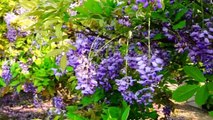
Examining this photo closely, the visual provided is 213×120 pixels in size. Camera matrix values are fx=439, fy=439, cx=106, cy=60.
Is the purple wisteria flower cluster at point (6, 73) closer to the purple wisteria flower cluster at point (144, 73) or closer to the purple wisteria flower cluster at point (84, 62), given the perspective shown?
the purple wisteria flower cluster at point (84, 62)

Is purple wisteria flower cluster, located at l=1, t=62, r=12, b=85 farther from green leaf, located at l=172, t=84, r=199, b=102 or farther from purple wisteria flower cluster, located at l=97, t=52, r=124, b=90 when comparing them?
green leaf, located at l=172, t=84, r=199, b=102

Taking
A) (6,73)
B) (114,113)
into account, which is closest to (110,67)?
(114,113)

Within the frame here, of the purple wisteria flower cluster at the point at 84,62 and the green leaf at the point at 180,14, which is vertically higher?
the green leaf at the point at 180,14

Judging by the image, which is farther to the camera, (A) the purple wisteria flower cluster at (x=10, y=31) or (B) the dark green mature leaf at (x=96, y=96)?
(A) the purple wisteria flower cluster at (x=10, y=31)

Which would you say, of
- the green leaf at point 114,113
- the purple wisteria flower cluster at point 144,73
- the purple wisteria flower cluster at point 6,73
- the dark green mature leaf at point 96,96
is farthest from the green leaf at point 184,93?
the purple wisteria flower cluster at point 6,73

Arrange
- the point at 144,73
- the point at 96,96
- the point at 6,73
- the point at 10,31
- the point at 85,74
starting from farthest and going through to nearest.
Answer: the point at 10,31
the point at 6,73
the point at 96,96
the point at 85,74
the point at 144,73

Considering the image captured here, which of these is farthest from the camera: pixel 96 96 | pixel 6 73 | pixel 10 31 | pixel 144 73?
pixel 10 31

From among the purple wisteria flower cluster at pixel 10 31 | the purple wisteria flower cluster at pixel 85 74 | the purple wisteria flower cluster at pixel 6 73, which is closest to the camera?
the purple wisteria flower cluster at pixel 85 74

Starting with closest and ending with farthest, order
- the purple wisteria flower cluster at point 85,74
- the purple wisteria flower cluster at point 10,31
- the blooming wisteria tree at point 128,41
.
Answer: the blooming wisteria tree at point 128,41 < the purple wisteria flower cluster at point 85,74 < the purple wisteria flower cluster at point 10,31

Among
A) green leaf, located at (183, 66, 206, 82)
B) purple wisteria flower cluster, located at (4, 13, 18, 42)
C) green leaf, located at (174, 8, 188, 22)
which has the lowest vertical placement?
green leaf, located at (183, 66, 206, 82)

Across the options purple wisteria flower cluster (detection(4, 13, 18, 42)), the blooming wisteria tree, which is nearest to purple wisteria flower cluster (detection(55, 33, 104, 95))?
the blooming wisteria tree

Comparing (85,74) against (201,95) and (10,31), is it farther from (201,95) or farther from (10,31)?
(10,31)
